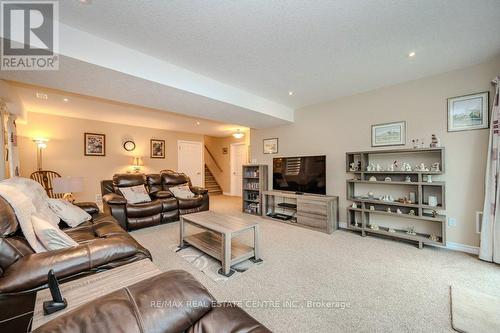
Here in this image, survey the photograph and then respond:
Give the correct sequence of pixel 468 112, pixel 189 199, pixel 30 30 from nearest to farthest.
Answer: pixel 30 30 → pixel 468 112 → pixel 189 199

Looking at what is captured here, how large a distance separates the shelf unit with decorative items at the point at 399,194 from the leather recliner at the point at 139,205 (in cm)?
348

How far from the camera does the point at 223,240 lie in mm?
2258

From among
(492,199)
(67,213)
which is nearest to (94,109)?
(67,213)

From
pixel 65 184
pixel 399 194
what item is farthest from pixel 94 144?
pixel 399 194

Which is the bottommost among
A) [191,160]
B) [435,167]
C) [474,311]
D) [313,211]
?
[474,311]

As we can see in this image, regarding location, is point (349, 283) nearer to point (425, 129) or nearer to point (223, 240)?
point (223, 240)

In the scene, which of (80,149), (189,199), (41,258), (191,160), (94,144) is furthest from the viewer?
(191,160)

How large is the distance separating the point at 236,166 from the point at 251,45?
5.82 metres

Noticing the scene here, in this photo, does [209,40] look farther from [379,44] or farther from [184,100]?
[379,44]

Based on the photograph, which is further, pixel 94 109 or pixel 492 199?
pixel 94 109

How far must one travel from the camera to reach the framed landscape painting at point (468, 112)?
8.64 ft

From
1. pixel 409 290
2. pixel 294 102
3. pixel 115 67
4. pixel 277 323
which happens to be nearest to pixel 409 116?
pixel 294 102

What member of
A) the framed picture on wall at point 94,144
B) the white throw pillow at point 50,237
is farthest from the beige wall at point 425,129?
the framed picture on wall at point 94,144

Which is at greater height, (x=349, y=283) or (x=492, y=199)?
(x=492, y=199)
